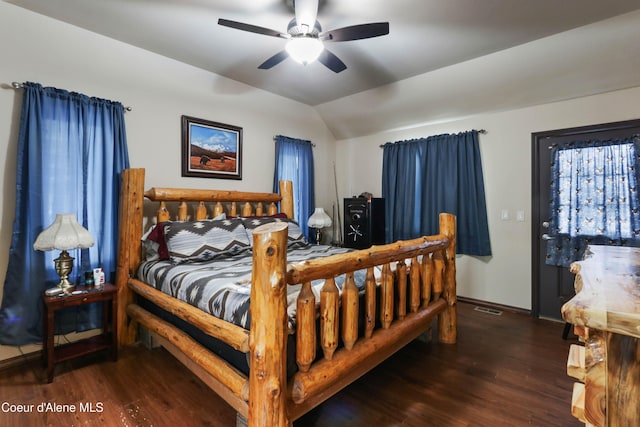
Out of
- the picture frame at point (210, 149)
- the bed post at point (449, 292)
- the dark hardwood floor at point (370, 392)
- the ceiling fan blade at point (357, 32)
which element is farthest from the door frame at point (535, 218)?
the picture frame at point (210, 149)

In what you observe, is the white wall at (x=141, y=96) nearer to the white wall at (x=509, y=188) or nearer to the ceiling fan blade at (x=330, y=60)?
the ceiling fan blade at (x=330, y=60)

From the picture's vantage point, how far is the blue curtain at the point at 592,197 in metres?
2.78

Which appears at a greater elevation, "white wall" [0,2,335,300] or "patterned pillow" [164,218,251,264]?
"white wall" [0,2,335,300]

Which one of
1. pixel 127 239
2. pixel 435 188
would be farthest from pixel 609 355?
pixel 435 188

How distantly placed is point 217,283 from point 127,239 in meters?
1.32

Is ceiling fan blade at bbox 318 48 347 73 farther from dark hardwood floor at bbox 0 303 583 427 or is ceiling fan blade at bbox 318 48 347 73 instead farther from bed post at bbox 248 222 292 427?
dark hardwood floor at bbox 0 303 583 427

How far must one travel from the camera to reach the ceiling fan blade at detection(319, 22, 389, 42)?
196 centimetres

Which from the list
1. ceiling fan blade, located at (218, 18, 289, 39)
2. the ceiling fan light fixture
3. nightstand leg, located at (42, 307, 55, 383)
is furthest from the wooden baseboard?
nightstand leg, located at (42, 307, 55, 383)

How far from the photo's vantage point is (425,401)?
6.16 feet

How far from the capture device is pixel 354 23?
2.49m

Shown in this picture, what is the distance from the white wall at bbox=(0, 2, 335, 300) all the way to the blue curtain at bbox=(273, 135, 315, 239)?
0.14 metres

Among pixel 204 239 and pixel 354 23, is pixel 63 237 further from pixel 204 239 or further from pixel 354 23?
pixel 354 23

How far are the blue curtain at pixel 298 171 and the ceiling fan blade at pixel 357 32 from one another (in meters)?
2.14

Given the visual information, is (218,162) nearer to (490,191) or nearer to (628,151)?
(490,191)
